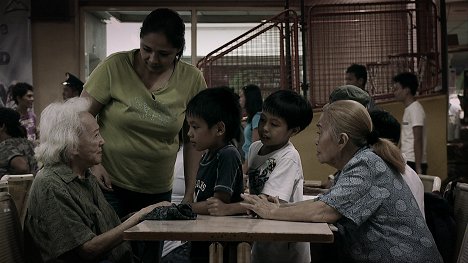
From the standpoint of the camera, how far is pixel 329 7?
7785 mm

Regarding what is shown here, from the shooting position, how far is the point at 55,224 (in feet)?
8.27

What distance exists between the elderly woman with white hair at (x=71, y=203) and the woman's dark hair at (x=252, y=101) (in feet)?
13.8

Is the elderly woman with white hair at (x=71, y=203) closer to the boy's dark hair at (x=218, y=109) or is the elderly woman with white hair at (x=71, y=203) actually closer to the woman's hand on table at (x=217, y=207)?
the woman's hand on table at (x=217, y=207)

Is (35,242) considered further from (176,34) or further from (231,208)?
(176,34)

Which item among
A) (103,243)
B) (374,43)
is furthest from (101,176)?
Result: (374,43)

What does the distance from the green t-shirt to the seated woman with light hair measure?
2.11 ft

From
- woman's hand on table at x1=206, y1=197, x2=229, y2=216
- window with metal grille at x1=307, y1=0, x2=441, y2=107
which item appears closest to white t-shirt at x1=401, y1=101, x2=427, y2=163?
window with metal grille at x1=307, y1=0, x2=441, y2=107

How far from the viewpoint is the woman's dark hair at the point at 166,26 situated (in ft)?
9.99

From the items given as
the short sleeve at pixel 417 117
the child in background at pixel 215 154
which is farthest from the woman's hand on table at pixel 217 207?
the short sleeve at pixel 417 117

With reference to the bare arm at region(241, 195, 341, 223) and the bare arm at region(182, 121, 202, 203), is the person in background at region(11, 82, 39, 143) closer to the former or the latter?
the bare arm at region(182, 121, 202, 203)

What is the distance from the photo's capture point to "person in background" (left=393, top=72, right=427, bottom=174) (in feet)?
22.4

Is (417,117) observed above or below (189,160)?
above

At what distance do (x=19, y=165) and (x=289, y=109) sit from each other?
2.74 metres

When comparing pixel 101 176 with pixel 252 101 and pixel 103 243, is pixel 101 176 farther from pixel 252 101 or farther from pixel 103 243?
pixel 252 101
